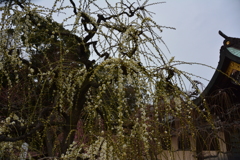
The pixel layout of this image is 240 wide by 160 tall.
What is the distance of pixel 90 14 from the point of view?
1.31 meters

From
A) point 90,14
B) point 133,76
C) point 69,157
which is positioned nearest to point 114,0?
point 90,14

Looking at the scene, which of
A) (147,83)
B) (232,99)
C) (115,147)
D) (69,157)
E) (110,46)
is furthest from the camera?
(232,99)

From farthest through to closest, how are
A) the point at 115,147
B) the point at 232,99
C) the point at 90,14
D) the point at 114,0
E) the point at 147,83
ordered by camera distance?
the point at 232,99 → the point at 114,0 → the point at 90,14 → the point at 147,83 → the point at 115,147

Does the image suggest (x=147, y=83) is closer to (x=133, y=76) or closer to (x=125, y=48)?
(x=133, y=76)

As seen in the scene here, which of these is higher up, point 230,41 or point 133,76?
point 230,41

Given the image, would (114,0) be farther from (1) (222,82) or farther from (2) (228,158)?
(2) (228,158)

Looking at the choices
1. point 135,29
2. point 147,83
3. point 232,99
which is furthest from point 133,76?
point 232,99

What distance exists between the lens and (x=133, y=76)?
3.23ft

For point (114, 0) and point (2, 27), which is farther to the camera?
point (114, 0)

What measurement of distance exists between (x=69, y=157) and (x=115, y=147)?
340 millimetres

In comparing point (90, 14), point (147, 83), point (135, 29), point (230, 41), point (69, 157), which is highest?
point (230, 41)

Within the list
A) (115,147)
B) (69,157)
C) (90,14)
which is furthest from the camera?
(90,14)

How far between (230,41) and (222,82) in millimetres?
577

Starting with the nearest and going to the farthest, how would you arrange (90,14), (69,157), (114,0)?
1. (69,157)
2. (90,14)
3. (114,0)
